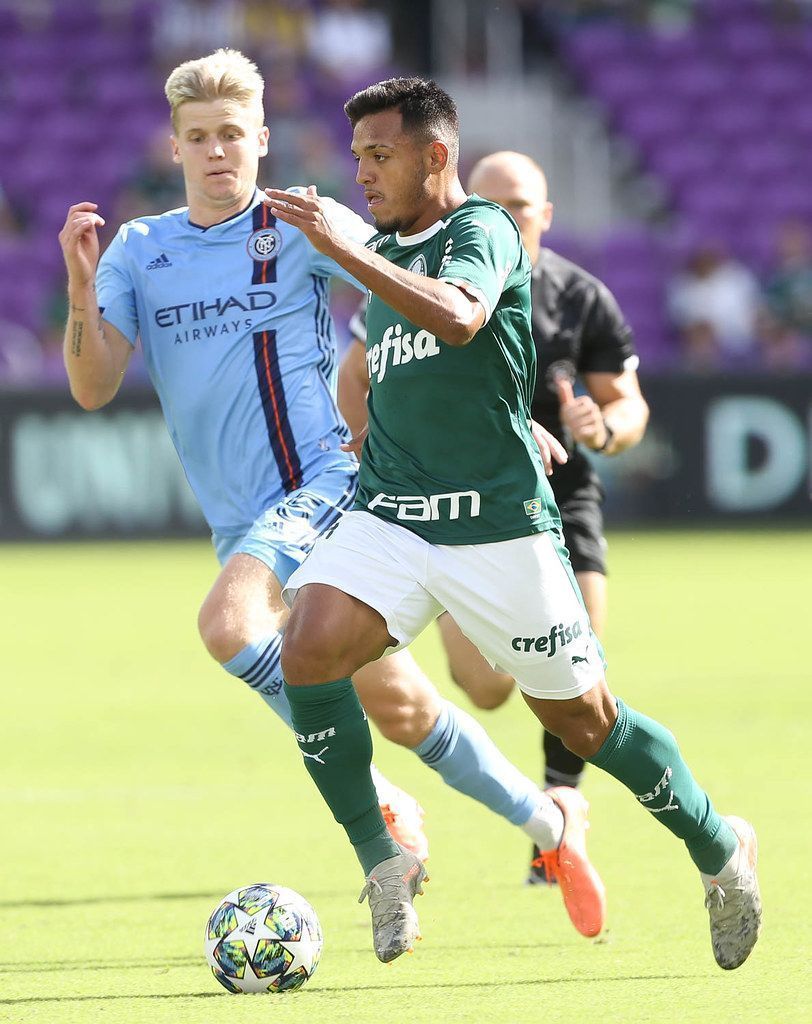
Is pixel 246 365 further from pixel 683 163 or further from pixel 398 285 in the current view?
pixel 683 163

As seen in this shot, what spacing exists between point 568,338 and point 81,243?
6.26 ft

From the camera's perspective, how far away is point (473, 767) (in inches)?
219

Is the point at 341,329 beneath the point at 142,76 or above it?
beneath

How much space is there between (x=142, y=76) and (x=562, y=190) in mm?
5362

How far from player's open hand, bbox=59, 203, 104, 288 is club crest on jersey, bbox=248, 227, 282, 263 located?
2.05 feet

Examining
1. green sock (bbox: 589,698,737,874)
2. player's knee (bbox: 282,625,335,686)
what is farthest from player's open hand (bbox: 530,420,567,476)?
player's knee (bbox: 282,625,335,686)

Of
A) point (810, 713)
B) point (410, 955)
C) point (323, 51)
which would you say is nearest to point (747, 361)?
point (323, 51)

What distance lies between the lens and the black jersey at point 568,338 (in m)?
6.45

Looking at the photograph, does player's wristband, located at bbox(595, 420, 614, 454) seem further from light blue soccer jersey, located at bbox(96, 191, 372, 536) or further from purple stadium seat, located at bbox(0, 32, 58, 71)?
purple stadium seat, located at bbox(0, 32, 58, 71)

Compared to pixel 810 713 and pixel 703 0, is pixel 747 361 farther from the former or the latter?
pixel 810 713

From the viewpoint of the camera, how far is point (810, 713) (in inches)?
362

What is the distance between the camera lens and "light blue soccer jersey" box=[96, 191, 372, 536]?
5773mm

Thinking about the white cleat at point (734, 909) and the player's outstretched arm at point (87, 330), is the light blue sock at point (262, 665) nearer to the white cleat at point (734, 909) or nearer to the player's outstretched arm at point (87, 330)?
the player's outstretched arm at point (87, 330)

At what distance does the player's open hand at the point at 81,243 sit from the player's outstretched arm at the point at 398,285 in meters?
1.07
